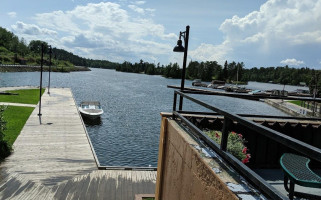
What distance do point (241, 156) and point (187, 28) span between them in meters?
5.18

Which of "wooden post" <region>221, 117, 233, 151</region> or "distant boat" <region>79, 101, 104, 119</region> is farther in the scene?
"distant boat" <region>79, 101, 104, 119</region>

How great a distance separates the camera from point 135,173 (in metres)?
11.5

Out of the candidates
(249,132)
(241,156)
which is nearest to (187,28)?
(249,132)

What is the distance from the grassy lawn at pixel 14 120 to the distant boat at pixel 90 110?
490 cm

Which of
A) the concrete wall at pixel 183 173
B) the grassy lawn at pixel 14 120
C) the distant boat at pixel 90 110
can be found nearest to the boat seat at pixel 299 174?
the concrete wall at pixel 183 173

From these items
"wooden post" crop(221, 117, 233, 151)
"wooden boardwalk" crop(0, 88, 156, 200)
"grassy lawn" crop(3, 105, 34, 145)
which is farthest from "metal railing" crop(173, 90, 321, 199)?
"grassy lawn" crop(3, 105, 34, 145)

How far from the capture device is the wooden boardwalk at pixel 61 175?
9.48 m

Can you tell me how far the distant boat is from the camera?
26.3 metres

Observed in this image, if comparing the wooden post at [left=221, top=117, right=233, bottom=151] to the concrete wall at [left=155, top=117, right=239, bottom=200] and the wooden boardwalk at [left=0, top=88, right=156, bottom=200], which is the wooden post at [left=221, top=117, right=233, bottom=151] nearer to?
the concrete wall at [left=155, top=117, right=239, bottom=200]

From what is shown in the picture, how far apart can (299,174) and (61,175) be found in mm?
9961

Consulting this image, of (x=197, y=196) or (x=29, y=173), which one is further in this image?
(x=29, y=173)

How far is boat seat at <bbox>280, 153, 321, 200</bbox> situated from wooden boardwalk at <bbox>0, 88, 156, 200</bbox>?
710 cm

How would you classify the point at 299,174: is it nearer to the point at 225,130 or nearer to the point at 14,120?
the point at 225,130

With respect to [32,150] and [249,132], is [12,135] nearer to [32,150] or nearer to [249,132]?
[32,150]
